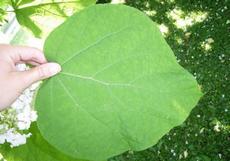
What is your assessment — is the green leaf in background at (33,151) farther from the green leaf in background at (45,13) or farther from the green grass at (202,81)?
the green grass at (202,81)

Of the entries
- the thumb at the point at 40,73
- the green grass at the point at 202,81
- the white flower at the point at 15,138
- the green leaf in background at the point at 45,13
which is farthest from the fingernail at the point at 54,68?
the green grass at the point at 202,81

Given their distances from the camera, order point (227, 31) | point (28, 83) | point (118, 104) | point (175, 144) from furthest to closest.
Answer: point (227, 31)
point (175, 144)
point (28, 83)
point (118, 104)

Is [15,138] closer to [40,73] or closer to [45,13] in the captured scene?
[40,73]

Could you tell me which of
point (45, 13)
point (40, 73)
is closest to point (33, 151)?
point (40, 73)

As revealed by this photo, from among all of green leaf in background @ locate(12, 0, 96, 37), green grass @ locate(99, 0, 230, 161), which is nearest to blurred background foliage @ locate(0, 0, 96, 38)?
green leaf in background @ locate(12, 0, 96, 37)

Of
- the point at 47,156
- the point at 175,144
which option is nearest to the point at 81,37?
the point at 47,156

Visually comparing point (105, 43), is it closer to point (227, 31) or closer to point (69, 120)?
point (69, 120)

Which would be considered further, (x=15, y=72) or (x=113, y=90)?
(x=15, y=72)
